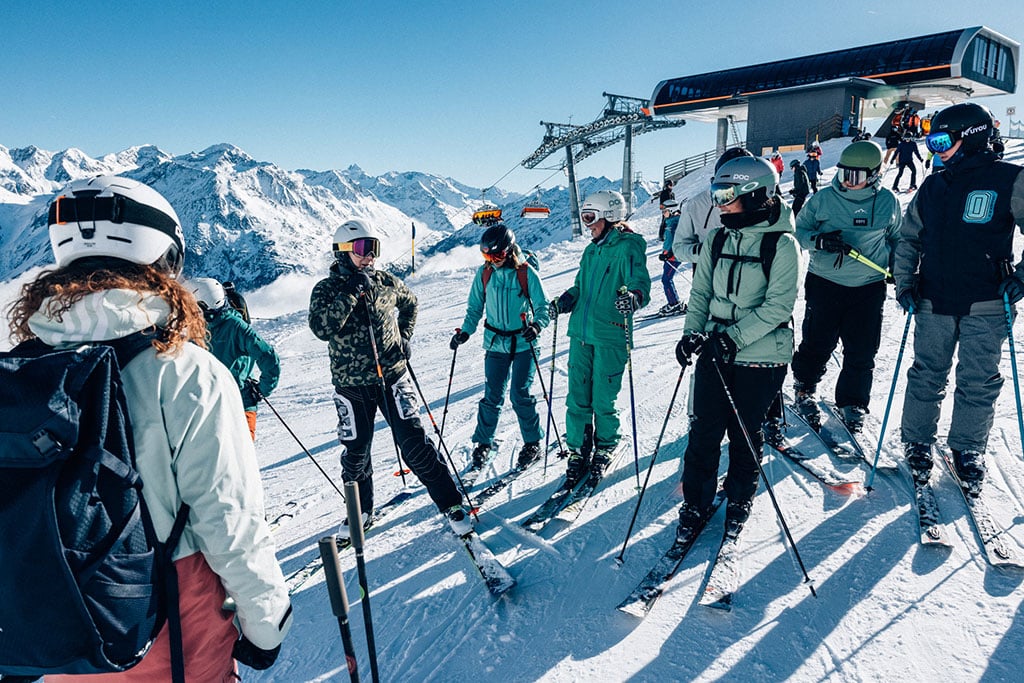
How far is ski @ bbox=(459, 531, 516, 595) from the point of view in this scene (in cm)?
335

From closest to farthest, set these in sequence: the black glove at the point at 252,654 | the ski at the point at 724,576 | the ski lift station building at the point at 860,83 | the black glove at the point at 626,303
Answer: the black glove at the point at 252,654 < the ski at the point at 724,576 < the black glove at the point at 626,303 < the ski lift station building at the point at 860,83

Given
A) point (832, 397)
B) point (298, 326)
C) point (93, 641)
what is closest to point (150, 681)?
point (93, 641)

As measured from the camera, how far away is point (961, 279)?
3559mm

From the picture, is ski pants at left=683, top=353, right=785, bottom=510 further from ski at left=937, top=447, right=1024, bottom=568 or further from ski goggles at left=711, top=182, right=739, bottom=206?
ski at left=937, top=447, right=1024, bottom=568

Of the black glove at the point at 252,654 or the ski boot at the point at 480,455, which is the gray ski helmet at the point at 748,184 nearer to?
the black glove at the point at 252,654

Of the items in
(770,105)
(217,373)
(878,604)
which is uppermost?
(770,105)

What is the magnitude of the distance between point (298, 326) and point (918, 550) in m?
13.6

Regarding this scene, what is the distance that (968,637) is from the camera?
2656mm

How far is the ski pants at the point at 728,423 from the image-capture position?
3.28m

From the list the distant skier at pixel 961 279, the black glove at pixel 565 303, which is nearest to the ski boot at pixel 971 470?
the distant skier at pixel 961 279

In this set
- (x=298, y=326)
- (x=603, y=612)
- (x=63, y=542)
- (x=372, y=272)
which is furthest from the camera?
(x=298, y=326)

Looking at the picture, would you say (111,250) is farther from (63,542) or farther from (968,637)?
(968,637)

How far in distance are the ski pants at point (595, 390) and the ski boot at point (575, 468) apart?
85mm

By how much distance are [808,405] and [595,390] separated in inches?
77.7
